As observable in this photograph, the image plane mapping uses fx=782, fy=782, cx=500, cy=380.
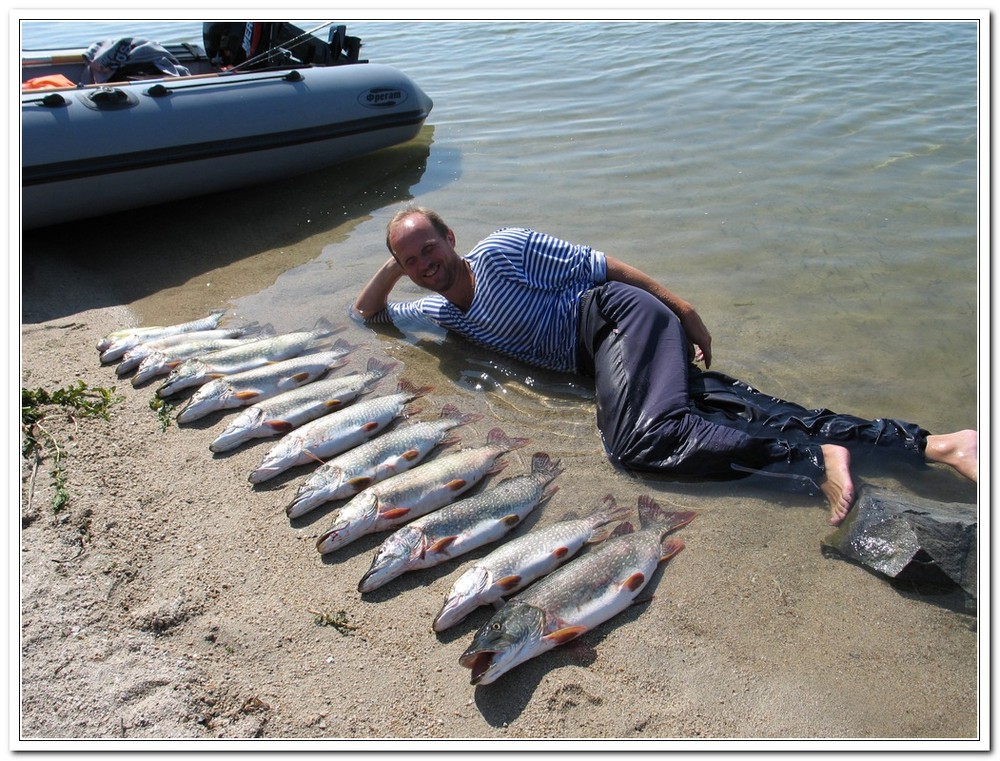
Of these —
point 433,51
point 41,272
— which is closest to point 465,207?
point 41,272

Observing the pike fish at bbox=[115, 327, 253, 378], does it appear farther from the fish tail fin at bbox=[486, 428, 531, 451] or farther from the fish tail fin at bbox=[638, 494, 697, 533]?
the fish tail fin at bbox=[638, 494, 697, 533]

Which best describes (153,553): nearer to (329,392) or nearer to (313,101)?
(329,392)

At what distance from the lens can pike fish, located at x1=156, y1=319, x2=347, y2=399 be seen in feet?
18.5

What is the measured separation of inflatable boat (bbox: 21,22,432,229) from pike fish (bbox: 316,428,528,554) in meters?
5.38

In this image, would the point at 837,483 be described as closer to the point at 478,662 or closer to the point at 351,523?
the point at 478,662

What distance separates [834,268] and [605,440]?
11.6ft

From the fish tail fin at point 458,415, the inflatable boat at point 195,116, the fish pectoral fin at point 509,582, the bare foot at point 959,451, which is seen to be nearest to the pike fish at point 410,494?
the fish tail fin at point 458,415

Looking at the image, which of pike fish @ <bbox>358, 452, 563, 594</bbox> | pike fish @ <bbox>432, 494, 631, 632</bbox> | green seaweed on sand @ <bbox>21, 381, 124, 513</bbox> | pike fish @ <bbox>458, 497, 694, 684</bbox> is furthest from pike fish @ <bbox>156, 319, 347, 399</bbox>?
pike fish @ <bbox>458, 497, 694, 684</bbox>

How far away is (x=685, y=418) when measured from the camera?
14.8 ft

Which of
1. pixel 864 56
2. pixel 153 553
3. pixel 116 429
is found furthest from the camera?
pixel 864 56

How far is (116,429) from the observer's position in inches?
208

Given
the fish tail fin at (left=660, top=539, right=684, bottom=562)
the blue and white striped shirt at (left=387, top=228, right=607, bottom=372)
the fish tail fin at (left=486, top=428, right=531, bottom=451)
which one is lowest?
the fish tail fin at (left=660, top=539, right=684, bottom=562)

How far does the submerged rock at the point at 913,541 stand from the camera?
3707 millimetres

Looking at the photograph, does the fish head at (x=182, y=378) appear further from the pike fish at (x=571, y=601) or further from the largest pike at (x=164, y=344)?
the pike fish at (x=571, y=601)
